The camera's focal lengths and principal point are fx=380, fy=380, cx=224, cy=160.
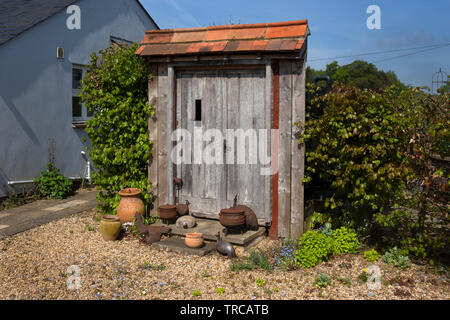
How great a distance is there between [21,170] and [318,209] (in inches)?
259

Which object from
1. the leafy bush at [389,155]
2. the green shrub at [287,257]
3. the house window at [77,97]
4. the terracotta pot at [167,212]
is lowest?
the green shrub at [287,257]

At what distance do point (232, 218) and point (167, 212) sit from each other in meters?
1.28

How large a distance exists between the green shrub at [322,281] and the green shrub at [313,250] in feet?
1.59

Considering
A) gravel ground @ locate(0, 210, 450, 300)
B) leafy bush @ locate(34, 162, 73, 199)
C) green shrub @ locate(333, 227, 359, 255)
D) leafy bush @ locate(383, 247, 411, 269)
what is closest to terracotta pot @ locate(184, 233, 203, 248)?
gravel ground @ locate(0, 210, 450, 300)

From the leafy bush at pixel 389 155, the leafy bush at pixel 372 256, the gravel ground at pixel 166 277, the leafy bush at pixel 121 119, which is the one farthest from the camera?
the leafy bush at pixel 121 119

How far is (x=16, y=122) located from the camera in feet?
27.5

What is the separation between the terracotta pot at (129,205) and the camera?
6512mm

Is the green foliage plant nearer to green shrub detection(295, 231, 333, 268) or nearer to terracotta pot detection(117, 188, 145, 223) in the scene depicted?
green shrub detection(295, 231, 333, 268)

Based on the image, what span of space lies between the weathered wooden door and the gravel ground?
1023mm

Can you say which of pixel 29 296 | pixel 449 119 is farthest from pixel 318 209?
pixel 29 296

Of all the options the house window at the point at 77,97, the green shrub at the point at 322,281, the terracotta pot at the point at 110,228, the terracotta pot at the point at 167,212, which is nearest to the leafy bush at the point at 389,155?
the green shrub at the point at 322,281

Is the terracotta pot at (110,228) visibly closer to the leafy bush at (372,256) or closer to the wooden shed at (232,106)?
the wooden shed at (232,106)

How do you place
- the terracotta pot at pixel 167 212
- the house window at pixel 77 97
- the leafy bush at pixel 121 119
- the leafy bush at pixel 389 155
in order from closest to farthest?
1. the leafy bush at pixel 389 155
2. the terracotta pot at pixel 167 212
3. the leafy bush at pixel 121 119
4. the house window at pixel 77 97

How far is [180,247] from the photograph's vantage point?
5.53 metres
